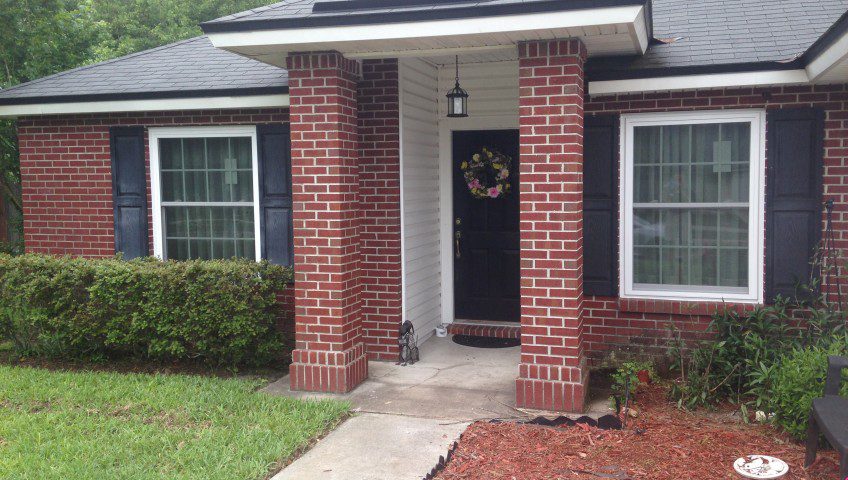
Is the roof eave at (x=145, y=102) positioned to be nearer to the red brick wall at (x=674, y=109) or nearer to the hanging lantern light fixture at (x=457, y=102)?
the hanging lantern light fixture at (x=457, y=102)

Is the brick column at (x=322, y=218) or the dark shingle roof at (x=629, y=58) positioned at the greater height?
the dark shingle roof at (x=629, y=58)

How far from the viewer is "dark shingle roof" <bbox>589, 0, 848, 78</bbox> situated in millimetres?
6234

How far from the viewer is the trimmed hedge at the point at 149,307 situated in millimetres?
6797

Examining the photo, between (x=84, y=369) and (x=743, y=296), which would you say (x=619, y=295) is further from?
(x=84, y=369)

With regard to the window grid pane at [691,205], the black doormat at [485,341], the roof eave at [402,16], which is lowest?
the black doormat at [485,341]

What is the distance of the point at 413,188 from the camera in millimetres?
7445

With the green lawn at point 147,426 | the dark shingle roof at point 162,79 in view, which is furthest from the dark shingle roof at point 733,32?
the green lawn at point 147,426

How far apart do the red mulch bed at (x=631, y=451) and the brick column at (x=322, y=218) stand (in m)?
1.55

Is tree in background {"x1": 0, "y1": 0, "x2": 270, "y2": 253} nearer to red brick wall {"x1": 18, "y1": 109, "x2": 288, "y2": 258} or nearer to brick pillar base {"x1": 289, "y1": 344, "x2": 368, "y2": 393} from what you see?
red brick wall {"x1": 18, "y1": 109, "x2": 288, "y2": 258}

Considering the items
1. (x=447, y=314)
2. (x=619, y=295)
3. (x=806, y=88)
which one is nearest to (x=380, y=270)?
(x=447, y=314)

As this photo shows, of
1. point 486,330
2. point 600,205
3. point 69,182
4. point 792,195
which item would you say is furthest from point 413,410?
point 69,182

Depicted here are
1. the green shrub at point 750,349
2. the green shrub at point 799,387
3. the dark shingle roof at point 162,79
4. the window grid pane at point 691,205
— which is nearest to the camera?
the green shrub at point 799,387

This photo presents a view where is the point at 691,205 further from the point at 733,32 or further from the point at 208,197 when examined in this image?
the point at 208,197

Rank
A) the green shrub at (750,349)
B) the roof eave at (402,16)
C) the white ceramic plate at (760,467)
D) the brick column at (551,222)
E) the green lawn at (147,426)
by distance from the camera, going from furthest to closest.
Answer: the green shrub at (750,349) → the brick column at (551,222) → the roof eave at (402,16) → the green lawn at (147,426) → the white ceramic plate at (760,467)
